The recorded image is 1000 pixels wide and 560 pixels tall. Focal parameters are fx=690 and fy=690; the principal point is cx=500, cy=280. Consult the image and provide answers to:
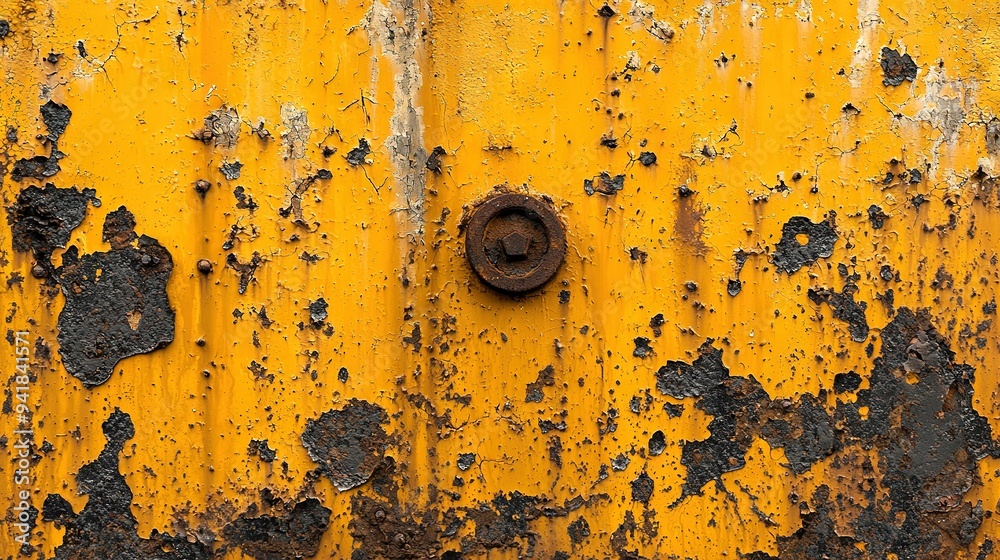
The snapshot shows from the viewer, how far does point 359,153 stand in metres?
1.48

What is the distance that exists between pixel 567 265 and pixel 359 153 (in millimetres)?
506

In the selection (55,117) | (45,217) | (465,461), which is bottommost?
(465,461)

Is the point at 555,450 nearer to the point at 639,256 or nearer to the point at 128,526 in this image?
the point at 639,256

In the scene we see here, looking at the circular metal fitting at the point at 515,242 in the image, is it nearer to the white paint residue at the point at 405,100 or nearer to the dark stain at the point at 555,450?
the white paint residue at the point at 405,100

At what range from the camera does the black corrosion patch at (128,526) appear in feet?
4.65

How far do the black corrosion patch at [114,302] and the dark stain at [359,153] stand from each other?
430 millimetres

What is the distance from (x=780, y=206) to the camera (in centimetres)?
150

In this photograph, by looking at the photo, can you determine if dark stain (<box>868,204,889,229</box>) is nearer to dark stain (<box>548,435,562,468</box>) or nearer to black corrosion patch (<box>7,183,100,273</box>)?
dark stain (<box>548,435,562,468</box>)

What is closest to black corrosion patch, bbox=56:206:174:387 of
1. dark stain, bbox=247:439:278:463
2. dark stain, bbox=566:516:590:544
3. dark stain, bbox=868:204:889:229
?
dark stain, bbox=247:439:278:463

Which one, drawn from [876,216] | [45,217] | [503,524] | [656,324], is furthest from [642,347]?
[45,217]

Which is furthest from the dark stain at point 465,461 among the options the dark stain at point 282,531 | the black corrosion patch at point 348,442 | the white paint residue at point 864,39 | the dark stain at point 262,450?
the white paint residue at point 864,39

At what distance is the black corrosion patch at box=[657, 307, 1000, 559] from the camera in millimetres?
1471

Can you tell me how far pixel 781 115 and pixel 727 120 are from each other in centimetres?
12

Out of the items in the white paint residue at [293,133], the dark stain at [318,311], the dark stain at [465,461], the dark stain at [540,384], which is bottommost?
the dark stain at [465,461]
